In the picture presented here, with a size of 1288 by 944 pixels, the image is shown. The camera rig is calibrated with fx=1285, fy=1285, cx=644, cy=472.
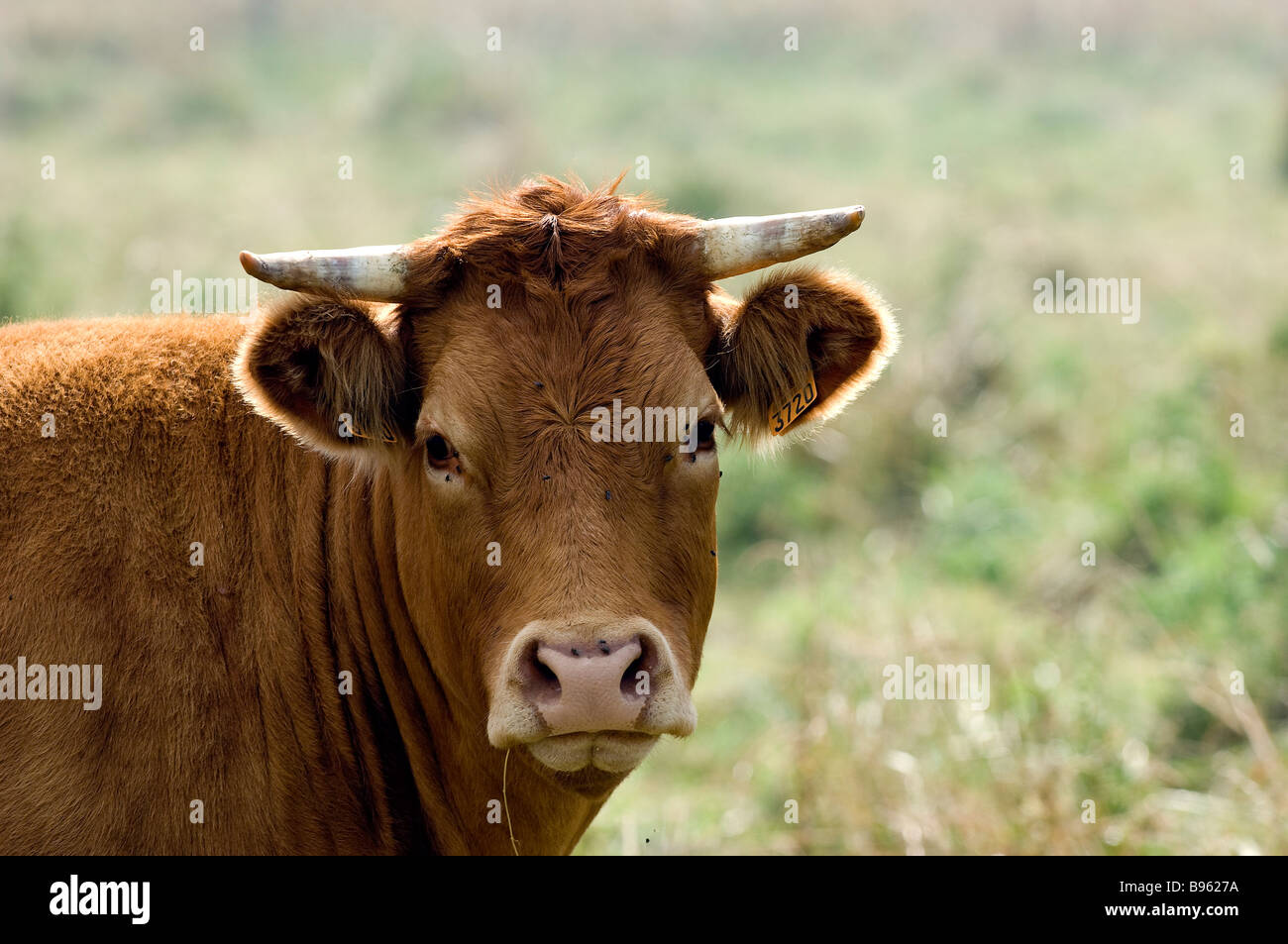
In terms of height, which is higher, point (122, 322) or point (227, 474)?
point (122, 322)

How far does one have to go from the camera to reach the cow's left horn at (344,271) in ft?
12.4

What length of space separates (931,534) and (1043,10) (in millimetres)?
18148

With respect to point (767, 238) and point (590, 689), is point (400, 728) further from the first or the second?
point (767, 238)

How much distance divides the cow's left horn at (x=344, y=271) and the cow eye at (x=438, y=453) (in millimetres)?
475

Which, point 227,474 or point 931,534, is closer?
point 227,474

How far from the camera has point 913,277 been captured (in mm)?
14555

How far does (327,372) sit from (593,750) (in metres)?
1.47

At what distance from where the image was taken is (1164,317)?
13906mm

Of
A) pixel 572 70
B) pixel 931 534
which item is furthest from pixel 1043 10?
pixel 931 534

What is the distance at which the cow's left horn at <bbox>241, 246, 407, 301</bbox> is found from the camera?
3.79 meters

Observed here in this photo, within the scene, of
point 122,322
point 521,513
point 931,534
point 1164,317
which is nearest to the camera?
point 521,513

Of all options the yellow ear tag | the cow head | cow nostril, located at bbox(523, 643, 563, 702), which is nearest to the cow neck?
the cow head

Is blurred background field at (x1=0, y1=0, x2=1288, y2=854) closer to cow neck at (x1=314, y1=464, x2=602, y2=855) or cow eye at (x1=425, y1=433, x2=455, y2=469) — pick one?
cow eye at (x1=425, y1=433, x2=455, y2=469)

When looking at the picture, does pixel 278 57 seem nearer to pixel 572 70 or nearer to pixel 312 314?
pixel 572 70
